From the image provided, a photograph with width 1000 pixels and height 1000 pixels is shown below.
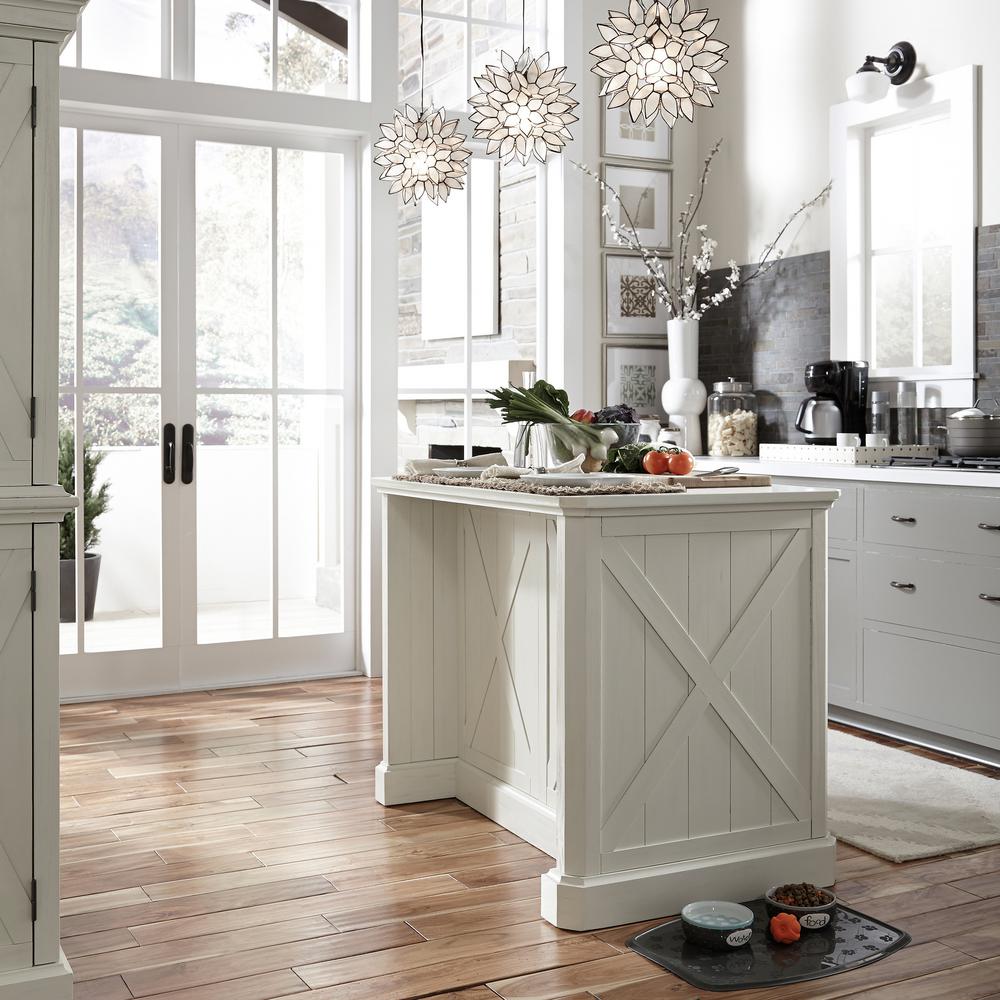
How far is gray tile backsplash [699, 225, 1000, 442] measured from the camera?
16.8 ft

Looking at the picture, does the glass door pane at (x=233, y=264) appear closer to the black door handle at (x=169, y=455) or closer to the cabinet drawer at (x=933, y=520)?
the black door handle at (x=169, y=455)

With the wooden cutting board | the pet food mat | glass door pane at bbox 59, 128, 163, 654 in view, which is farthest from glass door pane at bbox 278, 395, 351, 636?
the pet food mat

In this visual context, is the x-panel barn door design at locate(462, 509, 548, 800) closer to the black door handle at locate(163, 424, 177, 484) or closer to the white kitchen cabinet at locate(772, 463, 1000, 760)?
the white kitchen cabinet at locate(772, 463, 1000, 760)

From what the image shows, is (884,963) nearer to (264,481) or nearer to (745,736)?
(745,736)

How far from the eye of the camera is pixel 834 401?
15.6ft

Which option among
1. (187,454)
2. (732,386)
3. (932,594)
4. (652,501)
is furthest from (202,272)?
(932,594)

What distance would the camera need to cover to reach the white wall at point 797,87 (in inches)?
171

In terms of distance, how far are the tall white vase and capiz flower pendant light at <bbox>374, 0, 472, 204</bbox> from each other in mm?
1826

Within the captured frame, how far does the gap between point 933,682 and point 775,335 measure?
1930 mm

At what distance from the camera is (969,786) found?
356cm

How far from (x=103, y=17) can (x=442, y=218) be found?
157cm

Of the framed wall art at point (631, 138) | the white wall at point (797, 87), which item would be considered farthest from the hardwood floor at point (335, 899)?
the framed wall art at point (631, 138)

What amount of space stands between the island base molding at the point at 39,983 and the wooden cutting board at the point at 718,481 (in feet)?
5.24

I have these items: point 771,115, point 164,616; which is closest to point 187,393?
point 164,616
